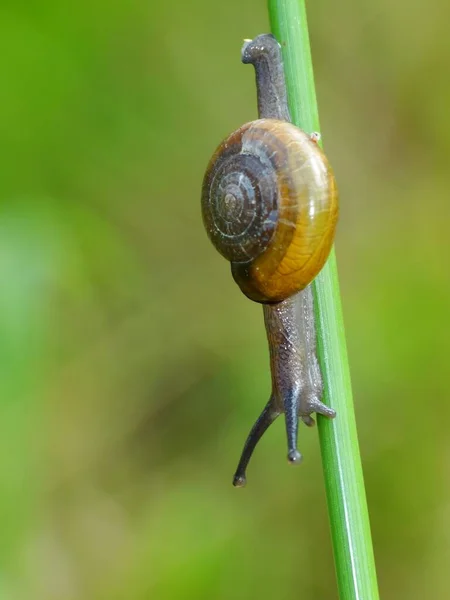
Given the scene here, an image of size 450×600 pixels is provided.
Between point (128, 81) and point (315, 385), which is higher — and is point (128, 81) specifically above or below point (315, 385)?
above

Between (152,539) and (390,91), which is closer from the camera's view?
(152,539)

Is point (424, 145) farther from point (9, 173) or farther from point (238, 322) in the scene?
point (9, 173)

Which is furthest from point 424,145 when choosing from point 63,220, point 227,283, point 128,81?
point 63,220

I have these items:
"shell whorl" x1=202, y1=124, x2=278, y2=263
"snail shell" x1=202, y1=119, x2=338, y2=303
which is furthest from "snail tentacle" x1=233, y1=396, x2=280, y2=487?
"shell whorl" x1=202, y1=124, x2=278, y2=263

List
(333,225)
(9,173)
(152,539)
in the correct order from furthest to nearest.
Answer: (9,173), (152,539), (333,225)

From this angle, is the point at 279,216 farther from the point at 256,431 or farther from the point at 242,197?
the point at 256,431

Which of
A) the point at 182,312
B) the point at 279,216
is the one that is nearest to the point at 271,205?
the point at 279,216
